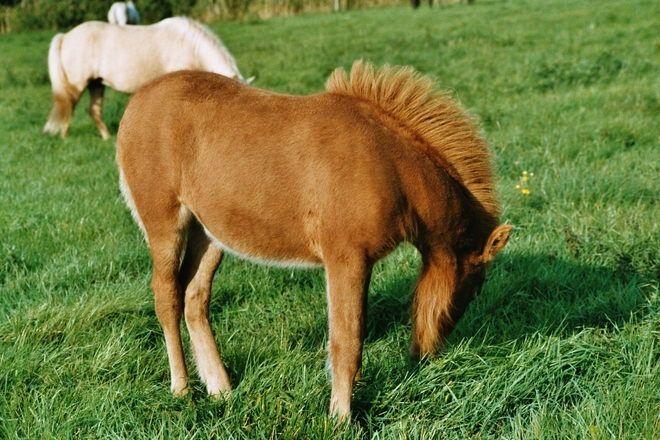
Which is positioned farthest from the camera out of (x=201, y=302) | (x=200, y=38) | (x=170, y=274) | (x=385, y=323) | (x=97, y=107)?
(x=97, y=107)

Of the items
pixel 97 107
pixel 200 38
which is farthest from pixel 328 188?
pixel 97 107

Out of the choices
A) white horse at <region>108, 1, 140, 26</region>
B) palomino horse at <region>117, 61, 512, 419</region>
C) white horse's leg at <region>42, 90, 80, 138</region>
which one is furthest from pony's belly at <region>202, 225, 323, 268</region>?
white horse at <region>108, 1, 140, 26</region>

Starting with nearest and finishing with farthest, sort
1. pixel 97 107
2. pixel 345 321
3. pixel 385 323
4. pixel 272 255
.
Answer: pixel 345 321 → pixel 272 255 → pixel 385 323 → pixel 97 107

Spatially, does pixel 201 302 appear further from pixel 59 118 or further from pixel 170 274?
pixel 59 118

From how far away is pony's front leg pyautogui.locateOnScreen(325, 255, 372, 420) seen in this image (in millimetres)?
2889

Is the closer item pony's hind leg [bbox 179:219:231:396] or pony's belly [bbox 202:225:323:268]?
pony's belly [bbox 202:225:323:268]

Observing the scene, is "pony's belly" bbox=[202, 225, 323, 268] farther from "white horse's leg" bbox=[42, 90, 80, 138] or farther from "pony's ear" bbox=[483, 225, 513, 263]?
"white horse's leg" bbox=[42, 90, 80, 138]

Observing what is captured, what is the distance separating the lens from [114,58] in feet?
31.0

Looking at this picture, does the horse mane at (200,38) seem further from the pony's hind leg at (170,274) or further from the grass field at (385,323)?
the pony's hind leg at (170,274)

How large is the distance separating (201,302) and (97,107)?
261 inches

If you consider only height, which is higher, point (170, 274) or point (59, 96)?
point (170, 274)

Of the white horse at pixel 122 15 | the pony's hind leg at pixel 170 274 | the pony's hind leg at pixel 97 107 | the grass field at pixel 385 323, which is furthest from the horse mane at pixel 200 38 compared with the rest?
the pony's hind leg at pixel 170 274

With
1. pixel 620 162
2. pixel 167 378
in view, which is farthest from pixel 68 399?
pixel 620 162

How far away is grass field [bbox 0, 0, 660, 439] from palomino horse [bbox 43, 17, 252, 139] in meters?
1.69
